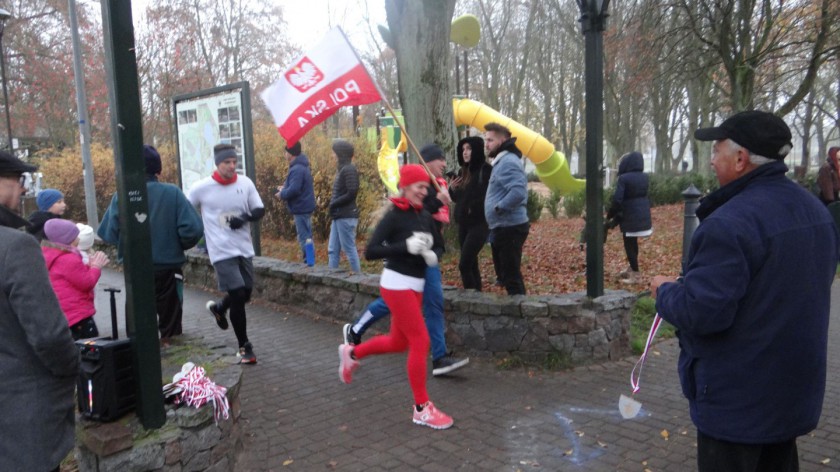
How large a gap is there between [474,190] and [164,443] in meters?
4.10

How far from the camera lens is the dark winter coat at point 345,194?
7.89 meters

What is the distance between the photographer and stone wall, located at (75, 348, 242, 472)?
10.4 ft

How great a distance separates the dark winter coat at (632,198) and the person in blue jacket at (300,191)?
4.08 metres

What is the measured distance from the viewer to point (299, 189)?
333 inches

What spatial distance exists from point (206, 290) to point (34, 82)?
68.9 feet

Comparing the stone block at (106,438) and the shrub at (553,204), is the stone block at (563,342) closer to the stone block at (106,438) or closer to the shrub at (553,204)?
the stone block at (106,438)

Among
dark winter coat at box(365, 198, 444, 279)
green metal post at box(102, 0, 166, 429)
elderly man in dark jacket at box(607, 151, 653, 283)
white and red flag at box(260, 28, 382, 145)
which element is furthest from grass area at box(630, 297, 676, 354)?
green metal post at box(102, 0, 166, 429)

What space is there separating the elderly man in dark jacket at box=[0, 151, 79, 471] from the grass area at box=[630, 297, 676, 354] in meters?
4.74

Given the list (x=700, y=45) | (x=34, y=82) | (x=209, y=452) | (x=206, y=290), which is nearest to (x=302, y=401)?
(x=209, y=452)

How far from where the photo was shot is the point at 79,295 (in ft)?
14.8

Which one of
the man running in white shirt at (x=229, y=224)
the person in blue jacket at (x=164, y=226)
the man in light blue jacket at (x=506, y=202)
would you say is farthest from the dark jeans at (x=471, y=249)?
the person in blue jacket at (x=164, y=226)

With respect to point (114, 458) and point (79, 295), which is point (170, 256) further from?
point (114, 458)

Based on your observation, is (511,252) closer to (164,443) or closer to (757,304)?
(164,443)

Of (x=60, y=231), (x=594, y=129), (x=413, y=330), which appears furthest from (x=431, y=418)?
(x=594, y=129)
